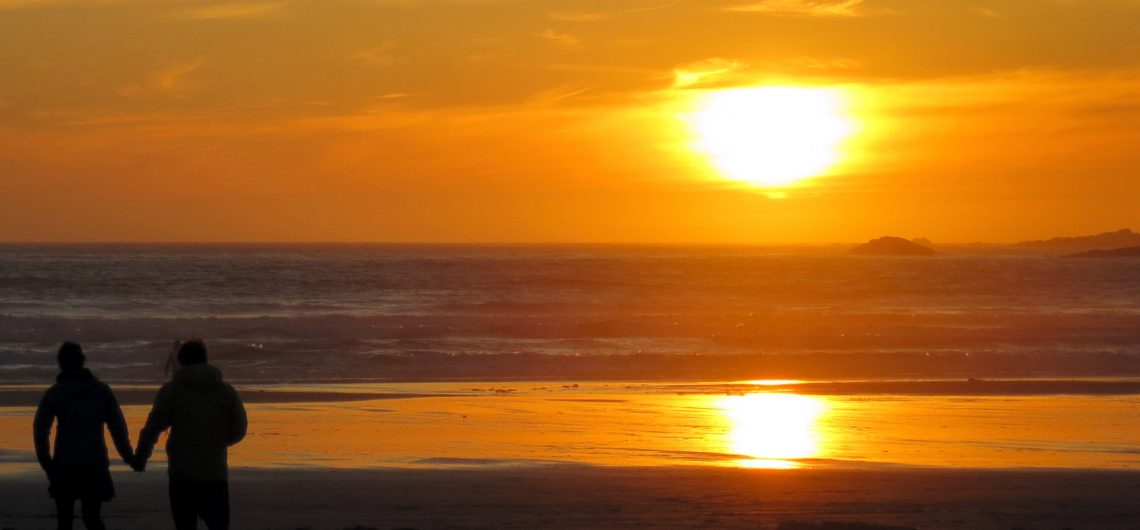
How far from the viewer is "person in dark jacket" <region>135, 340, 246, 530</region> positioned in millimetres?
6648

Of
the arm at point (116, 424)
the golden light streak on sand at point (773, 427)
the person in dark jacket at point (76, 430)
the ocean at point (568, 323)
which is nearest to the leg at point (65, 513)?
the person in dark jacket at point (76, 430)

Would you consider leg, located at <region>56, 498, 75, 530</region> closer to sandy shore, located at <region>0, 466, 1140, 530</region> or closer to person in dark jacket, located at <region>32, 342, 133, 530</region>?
person in dark jacket, located at <region>32, 342, 133, 530</region>

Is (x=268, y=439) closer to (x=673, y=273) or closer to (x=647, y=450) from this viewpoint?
(x=647, y=450)

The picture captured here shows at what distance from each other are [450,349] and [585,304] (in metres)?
21.1

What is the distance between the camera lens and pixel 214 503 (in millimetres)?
6723

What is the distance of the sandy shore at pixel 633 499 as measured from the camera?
30.9ft

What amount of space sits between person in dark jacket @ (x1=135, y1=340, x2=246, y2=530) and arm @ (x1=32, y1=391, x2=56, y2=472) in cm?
58

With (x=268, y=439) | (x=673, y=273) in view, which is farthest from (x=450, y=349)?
(x=673, y=273)

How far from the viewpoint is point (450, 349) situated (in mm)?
Result: 30688

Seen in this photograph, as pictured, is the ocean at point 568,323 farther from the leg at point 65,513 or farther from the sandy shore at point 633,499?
the leg at point 65,513

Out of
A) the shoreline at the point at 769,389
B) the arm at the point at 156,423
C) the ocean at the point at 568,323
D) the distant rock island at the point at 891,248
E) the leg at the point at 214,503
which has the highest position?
the distant rock island at the point at 891,248

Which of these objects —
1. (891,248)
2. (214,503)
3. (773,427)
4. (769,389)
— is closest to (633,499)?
(214,503)

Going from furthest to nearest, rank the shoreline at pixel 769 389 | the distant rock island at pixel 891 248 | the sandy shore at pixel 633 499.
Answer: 1. the distant rock island at pixel 891 248
2. the shoreline at pixel 769 389
3. the sandy shore at pixel 633 499

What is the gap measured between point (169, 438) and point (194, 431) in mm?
161
